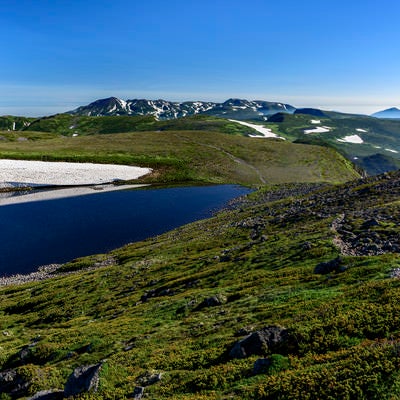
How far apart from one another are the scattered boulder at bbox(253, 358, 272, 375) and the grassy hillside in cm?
12630

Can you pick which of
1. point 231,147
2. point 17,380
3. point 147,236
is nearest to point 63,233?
point 147,236

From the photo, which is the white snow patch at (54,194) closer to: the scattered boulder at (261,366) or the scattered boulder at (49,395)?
the scattered boulder at (49,395)

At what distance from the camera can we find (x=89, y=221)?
84.1 meters

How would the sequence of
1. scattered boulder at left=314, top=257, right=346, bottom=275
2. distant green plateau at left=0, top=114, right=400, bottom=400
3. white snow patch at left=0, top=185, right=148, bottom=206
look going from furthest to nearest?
white snow patch at left=0, top=185, right=148, bottom=206, scattered boulder at left=314, top=257, right=346, bottom=275, distant green plateau at left=0, top=114, right=400, bottom=400

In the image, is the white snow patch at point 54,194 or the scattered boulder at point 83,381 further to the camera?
the white snow patch at point 54,194

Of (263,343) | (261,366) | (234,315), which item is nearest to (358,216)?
(234,315)

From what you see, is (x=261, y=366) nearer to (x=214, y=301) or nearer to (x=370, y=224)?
(x=214, y=301)

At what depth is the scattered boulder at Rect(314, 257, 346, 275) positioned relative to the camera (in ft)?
83.5

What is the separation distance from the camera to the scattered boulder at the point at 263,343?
16109mm

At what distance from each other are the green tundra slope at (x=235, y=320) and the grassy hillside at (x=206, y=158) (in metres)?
101

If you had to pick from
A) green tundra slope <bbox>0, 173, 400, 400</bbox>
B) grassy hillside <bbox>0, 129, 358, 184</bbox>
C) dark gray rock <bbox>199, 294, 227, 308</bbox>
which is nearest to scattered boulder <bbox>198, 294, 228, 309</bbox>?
dark gray rock <bbox>199, 294, 227, 308</bbox>

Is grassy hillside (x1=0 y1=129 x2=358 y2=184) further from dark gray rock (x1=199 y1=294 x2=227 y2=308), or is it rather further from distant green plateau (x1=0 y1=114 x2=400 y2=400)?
dark gray rock (x1=199 y1=294 x2=227 y2=308)

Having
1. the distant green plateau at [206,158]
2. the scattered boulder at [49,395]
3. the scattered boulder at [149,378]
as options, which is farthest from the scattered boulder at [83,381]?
the distant green plateau at [206,158]

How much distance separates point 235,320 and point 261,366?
20.8ft
